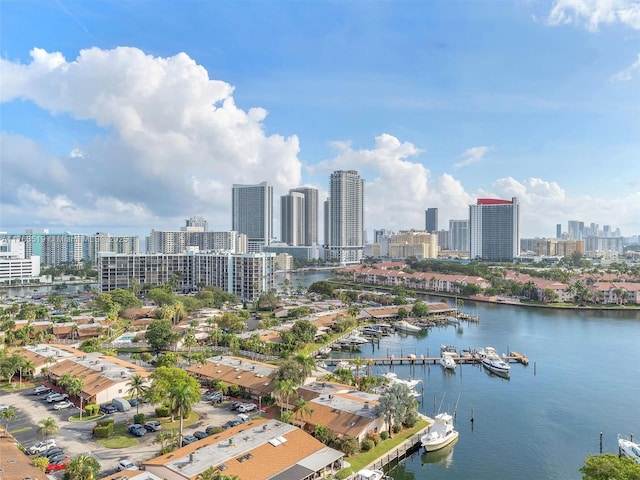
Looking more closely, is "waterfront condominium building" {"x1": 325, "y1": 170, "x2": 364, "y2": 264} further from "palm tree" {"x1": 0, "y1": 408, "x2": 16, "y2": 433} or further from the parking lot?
"palm tree" {"x1": 0, "y1": 408, "x2": 16, "y2": 433}


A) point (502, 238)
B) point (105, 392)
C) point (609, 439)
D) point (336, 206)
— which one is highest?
point (336, 206)

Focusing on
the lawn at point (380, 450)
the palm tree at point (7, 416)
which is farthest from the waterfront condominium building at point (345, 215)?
the palm tree at point (7, 416)

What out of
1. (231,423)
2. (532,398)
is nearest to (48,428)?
(231,423)

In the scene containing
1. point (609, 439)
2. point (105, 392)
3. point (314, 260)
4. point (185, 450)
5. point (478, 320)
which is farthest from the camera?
point (314, 260)

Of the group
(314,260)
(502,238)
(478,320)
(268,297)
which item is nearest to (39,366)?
(268,297)

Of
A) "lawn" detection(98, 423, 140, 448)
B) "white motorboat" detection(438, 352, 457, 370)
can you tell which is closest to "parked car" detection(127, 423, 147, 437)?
"lawn" detection(98, 423, 140, 448)

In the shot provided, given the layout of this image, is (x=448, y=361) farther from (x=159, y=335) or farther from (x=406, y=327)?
(x=159, y=335)

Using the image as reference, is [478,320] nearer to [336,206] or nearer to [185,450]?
[185,450]
